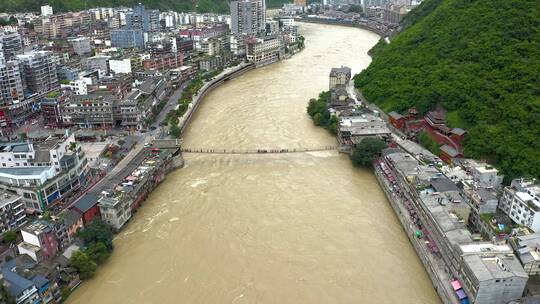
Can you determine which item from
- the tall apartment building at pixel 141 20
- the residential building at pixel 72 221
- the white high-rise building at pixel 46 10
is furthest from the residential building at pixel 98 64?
the white high-rise building at pixel 46 10

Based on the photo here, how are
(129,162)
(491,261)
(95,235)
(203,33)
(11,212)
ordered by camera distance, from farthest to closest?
1. (203,33)
2. (129,162)
3. (11,212)
4. (95,235)
5. (491,261)

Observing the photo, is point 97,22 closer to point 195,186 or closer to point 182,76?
point 182,76

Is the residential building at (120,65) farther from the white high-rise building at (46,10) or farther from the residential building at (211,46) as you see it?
the white high-rise building at (46,10)

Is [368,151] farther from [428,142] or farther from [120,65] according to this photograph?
[120,65]

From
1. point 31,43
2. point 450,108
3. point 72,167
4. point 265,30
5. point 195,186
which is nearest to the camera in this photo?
point 72,167

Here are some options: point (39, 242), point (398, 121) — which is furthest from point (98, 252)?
point (398, 121)

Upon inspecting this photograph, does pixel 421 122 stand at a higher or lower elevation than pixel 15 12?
lower

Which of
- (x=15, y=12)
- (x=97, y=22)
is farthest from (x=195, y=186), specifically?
(x=15, y=12)
